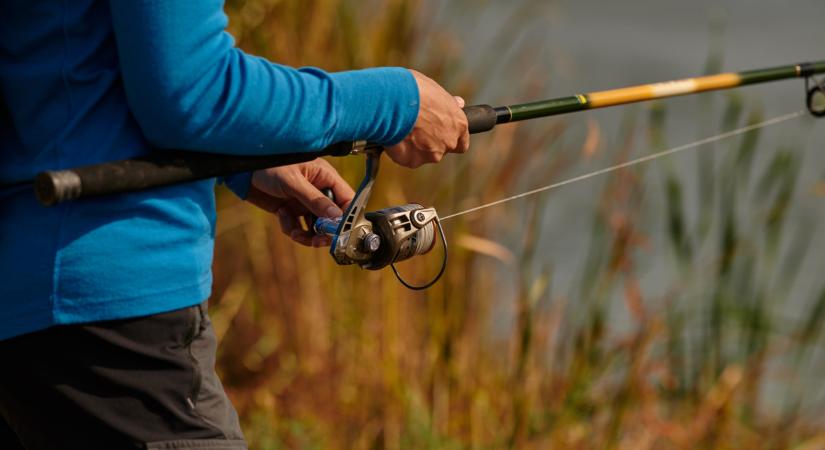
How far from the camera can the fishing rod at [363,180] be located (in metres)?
1.05

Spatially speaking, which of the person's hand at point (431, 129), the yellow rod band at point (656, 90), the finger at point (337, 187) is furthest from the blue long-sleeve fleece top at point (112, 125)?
the yellow rod band at point (656, 90)

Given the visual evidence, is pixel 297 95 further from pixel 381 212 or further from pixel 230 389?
pixel 230 389

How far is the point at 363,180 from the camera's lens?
1.34 metres

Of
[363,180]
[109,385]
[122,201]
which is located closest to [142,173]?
[122,201]

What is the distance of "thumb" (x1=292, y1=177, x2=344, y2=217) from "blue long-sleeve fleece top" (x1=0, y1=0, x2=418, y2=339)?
0.31 m

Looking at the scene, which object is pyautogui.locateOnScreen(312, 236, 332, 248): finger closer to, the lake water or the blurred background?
the blurred background

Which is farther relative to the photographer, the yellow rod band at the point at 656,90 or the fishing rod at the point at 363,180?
the yellow rod band at the point at 656,90

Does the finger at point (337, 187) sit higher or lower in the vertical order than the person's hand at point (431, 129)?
lower

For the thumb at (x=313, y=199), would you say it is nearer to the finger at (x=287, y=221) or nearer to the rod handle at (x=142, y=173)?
the finger at (x=287, y=221)

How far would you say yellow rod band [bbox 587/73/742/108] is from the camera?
1582mm

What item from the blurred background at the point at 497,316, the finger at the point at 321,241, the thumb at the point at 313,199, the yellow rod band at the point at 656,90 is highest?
the yellow rod band at the point at 656,90

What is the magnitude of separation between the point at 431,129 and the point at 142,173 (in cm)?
34

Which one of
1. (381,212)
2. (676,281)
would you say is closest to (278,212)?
(381,212)

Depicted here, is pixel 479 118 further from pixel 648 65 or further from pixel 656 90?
pixel 648 65
